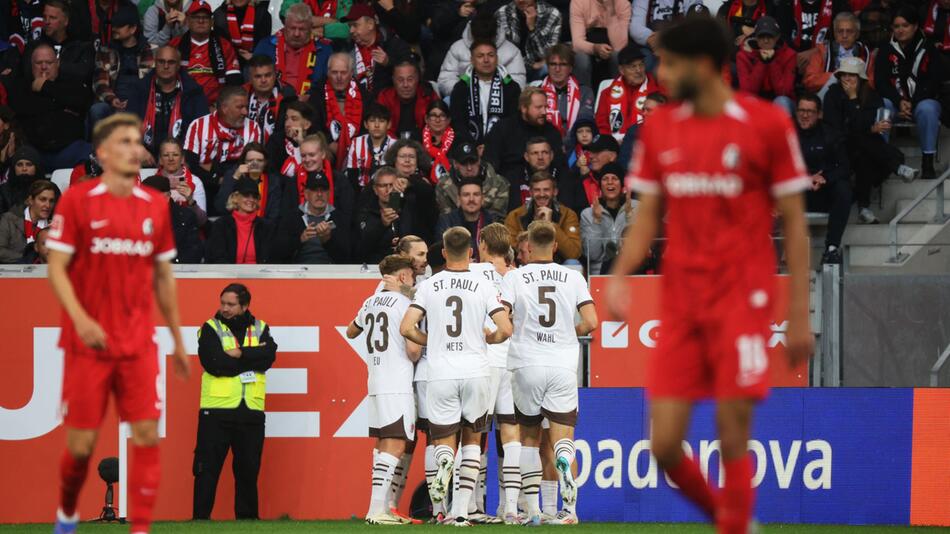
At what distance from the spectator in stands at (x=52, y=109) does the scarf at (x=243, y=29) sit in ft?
6.49

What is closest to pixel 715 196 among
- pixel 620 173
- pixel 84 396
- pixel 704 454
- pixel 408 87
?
pixel 84 396

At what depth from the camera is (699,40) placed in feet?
20.3

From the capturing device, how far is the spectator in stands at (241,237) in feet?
47.8

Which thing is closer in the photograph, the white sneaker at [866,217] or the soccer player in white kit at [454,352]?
the soccer player in white kit at [454,352]

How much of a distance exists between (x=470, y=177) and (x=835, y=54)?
5585mm

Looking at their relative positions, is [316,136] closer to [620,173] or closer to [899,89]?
[620,173]

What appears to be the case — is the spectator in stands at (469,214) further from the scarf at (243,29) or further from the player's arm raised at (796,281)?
the player's arm raised at (796,281)

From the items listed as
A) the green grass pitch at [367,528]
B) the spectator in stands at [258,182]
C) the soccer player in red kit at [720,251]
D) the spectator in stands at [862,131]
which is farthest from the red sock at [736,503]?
the spectator in stands at [862,131]

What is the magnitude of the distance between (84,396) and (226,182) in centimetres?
802

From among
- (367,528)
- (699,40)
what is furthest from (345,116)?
(699,40)

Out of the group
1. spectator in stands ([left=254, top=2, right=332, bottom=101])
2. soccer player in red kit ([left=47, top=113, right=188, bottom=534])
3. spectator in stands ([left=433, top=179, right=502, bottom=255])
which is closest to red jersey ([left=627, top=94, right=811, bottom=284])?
soccer player in red kit ([left=47, top=113, right=188, bottom=534])

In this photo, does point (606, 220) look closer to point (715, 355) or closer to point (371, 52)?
point (371, 52)

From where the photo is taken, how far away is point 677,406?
6230 millimetres

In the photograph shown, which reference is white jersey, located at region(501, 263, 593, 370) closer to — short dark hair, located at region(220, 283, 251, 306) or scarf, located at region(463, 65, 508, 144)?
short dark hair, located at region(220, 283, 251, 306)
